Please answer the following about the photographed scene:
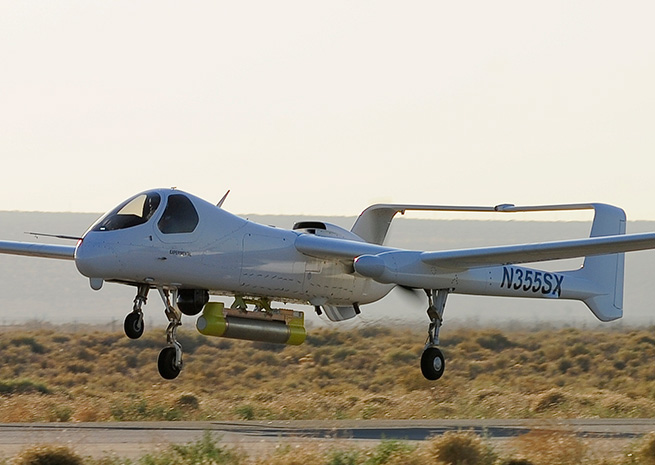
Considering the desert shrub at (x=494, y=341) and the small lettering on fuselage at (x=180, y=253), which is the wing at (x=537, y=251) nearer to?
the small lettering on fuselage at (x=180, y=253)

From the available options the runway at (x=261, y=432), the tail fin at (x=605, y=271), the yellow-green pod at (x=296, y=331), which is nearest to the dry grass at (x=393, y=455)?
the runway at (x=261, y=432)

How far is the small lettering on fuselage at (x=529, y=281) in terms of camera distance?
1044 inches

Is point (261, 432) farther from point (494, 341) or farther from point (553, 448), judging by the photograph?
point (494, 341)

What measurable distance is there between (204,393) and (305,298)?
47.0 ft

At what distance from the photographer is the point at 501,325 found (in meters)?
57.2

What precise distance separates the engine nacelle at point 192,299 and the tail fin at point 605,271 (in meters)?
9.17

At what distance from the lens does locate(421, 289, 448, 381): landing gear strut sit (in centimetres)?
2567

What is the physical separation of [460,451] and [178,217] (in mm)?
7943

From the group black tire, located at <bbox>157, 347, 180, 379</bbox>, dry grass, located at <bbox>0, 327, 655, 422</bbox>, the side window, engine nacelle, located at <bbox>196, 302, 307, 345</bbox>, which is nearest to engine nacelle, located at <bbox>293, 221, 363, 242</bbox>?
engine nacelle, located at <bbox>196, 302, 307, 345</bbox>

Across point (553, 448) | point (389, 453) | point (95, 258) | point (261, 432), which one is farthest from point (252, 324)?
point (553, 448)

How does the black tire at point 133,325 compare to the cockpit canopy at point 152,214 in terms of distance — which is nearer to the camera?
the cockpit canopy at point 152,214

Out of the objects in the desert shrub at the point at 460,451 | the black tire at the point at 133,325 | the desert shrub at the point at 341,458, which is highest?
the black tire at the point at 133,325

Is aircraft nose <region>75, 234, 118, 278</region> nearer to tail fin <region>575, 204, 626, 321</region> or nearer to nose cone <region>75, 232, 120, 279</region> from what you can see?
nose cone <region>75, 232, 120, 279</region>

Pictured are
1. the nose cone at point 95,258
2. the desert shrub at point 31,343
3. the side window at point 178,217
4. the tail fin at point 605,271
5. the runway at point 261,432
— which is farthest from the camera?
the desert shrub at point 31,343
